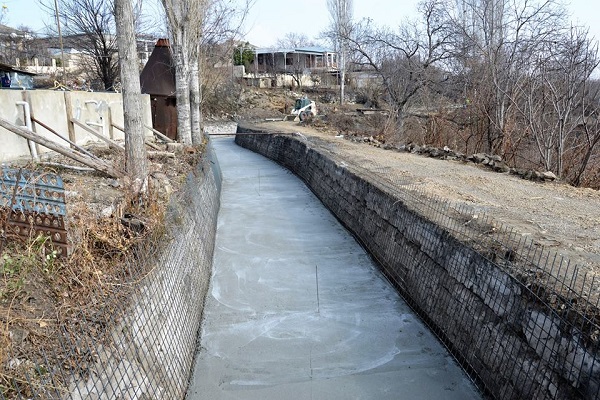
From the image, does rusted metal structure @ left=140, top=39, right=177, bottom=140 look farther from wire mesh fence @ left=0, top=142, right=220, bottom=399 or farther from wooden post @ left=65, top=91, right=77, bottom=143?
wire mesh fence @ left=0, top=142, right=220, bottom=399

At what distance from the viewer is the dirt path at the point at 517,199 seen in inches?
221

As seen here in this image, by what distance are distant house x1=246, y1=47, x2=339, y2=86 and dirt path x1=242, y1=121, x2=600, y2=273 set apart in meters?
37.1

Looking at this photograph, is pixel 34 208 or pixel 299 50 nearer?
pixel 34 208

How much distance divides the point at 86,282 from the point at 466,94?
56.8 feet

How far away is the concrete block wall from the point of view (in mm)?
3531

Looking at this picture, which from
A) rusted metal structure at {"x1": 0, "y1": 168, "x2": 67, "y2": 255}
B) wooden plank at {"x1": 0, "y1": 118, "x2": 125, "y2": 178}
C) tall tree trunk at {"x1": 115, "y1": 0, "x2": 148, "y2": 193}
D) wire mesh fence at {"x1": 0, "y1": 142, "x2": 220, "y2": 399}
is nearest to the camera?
wire mesh fence at {"x1": 0, "y1": 142, "x2": 220, "y2": 399}

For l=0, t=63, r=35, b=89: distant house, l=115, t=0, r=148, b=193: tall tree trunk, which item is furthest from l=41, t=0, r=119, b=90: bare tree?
l=115, t=0, r=148, b=193: tall tree trunk

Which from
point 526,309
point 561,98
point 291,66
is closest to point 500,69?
point 561,98

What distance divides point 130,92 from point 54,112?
8.35 ft

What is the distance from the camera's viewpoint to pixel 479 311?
189 inches

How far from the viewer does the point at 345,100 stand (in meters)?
44.2

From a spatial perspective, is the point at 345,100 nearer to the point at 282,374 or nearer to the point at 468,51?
the point at 468,51

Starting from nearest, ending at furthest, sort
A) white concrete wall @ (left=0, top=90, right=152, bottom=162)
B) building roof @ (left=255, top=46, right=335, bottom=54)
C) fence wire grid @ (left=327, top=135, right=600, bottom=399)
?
1. fence wire grid @ (left=327, top=135, right=600, bottom=399)
2. white concrete wall @ (left=0, top=90, right=152, bottom=162)
3. building roof @ (left=255, top=46, right=335, bottom=54)

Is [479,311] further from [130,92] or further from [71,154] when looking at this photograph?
[130,92]
